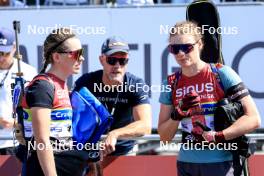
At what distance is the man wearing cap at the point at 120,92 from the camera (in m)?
5.41

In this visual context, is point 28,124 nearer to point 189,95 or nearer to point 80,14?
point 189,95

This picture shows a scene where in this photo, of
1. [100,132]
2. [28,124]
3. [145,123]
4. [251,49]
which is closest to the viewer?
[28,124]

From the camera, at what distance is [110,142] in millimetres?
5055

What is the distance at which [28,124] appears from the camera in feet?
14.7

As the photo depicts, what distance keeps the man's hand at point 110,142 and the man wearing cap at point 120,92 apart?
14cm

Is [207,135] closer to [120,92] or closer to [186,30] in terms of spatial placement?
[186,30]

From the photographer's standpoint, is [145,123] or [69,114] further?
[145,123]

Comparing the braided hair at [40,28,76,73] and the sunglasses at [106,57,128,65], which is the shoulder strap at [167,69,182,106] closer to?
the sunglasses at [106,57,128,65]

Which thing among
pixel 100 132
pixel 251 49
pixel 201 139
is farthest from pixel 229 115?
pixel 251 49

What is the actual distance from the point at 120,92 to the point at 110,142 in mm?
553

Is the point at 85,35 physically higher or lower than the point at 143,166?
higher

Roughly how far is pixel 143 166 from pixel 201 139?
113cm

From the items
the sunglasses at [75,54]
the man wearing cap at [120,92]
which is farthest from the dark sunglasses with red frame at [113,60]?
the sunglasses at [75,54]

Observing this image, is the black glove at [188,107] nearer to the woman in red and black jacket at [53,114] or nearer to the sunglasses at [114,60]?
the woman in red and black jacket at [53,114]
